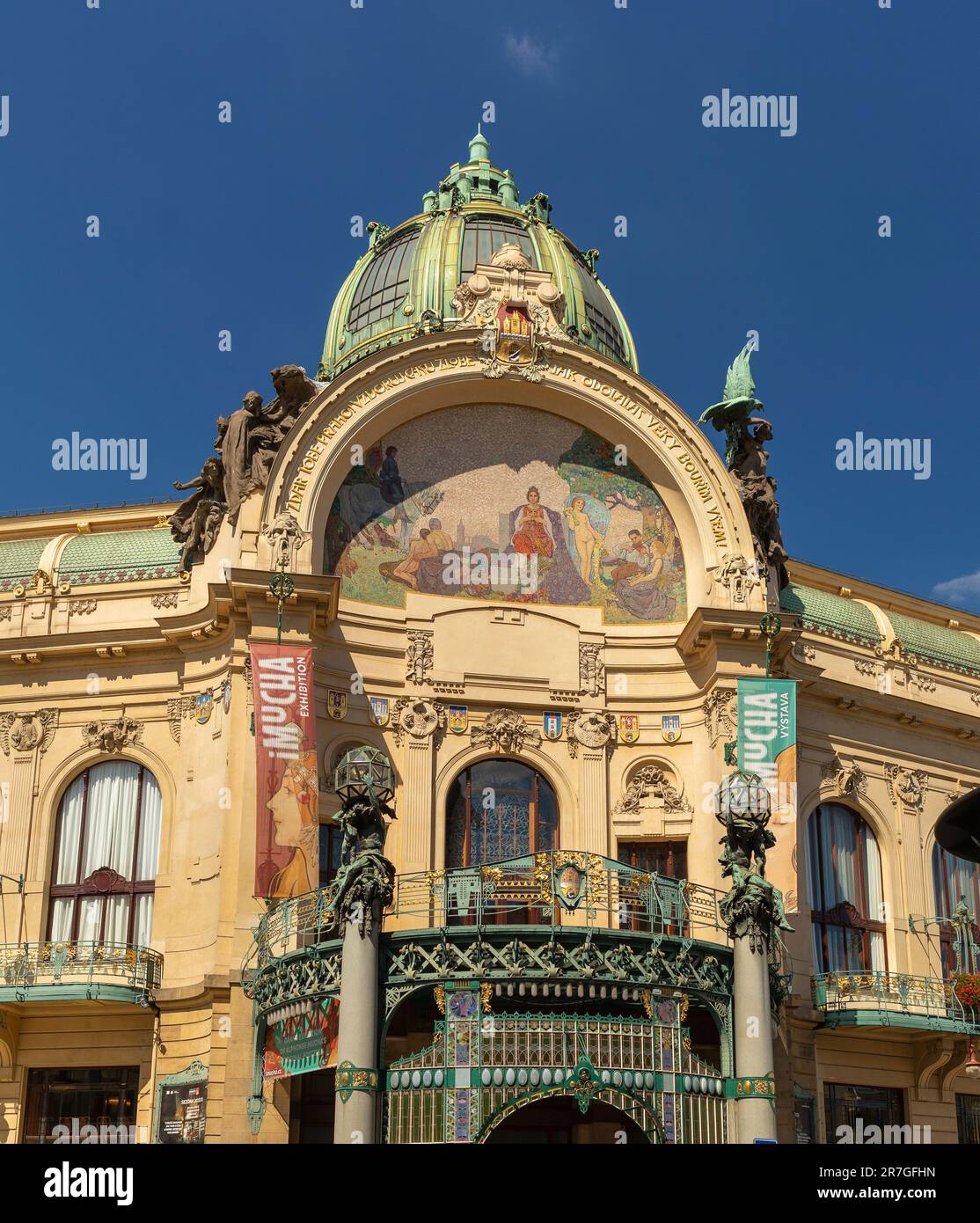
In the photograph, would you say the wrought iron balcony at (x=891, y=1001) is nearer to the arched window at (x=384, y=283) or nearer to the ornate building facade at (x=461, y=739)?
the ornate building facade at (x=461, y=739)

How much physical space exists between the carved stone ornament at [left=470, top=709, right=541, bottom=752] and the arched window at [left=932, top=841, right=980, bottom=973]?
8.98 m

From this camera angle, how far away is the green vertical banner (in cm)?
2781

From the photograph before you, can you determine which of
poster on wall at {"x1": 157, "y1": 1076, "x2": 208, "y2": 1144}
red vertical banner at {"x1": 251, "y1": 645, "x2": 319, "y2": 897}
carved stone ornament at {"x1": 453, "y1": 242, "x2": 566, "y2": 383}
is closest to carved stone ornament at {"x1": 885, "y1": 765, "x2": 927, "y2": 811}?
carved stone ornament at {"x1": 453, "y1": 242, "x2": 566, "y2": 383}

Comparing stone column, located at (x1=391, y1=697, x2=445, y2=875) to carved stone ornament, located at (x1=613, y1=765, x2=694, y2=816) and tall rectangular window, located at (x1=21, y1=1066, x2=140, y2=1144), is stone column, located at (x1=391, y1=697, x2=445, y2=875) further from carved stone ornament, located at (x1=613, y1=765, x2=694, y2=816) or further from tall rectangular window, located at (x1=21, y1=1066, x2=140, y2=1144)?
tall rectangular window, located at (x1=21, y1=1066, x2=140, y2=1144)

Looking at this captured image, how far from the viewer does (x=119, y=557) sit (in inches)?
1215

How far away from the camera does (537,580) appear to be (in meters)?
30.3

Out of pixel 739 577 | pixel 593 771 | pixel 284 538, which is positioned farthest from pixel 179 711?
pixel 739 577

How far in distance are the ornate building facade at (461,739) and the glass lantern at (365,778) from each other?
7.19 feet

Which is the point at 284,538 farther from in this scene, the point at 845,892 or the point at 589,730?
the point at 845,892

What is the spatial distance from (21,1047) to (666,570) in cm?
1416

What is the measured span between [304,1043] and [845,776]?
1297cm
